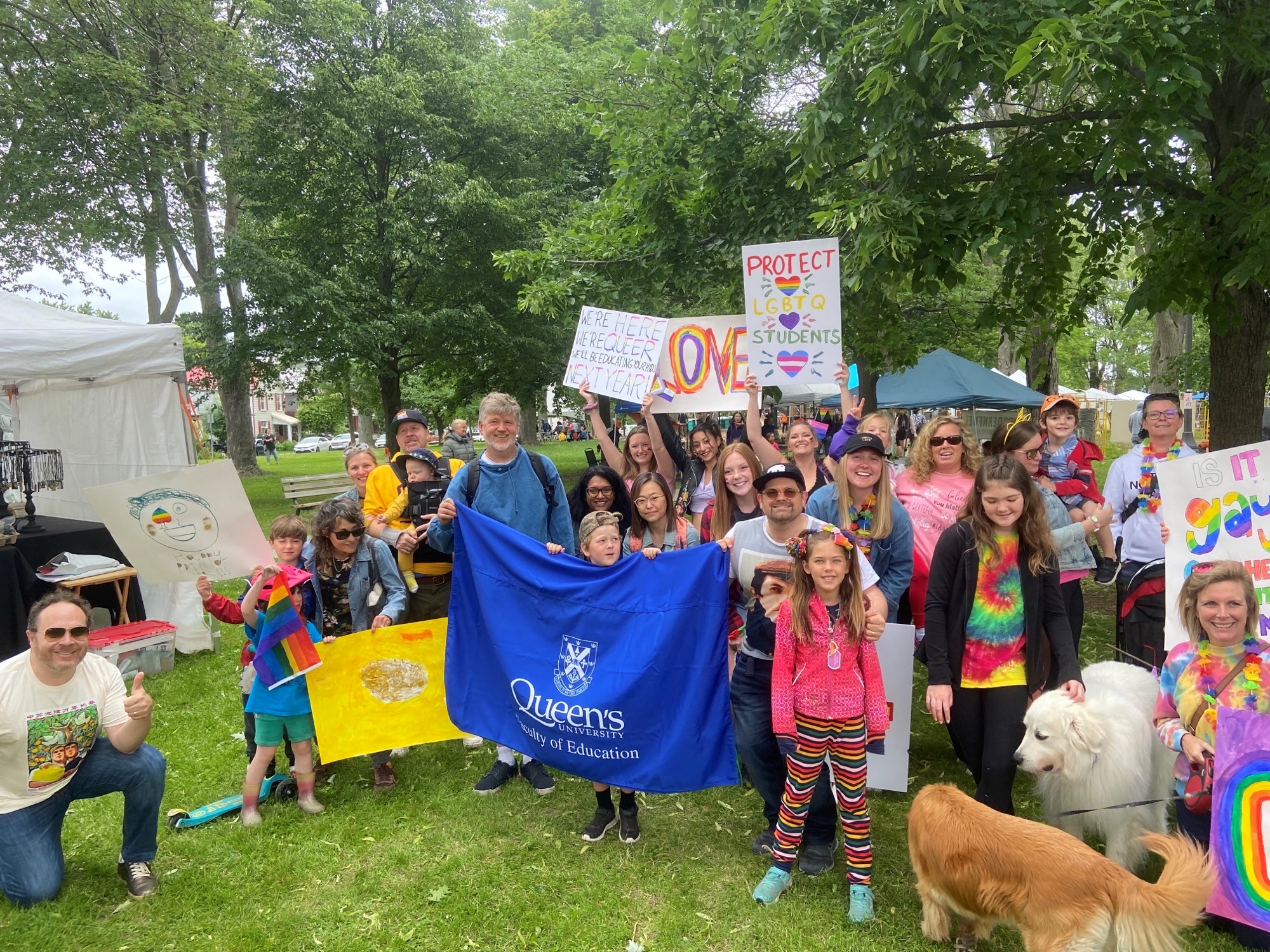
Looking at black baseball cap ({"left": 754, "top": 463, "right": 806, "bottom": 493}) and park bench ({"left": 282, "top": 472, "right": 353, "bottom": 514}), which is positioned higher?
black baseball cap ({"left": 754, "top": 463, "right": 806, "bottom": 493})

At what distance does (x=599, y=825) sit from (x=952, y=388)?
16444mm

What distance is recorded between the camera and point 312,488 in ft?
51.6

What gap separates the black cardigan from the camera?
3385mm

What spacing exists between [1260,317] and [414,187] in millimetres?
14223

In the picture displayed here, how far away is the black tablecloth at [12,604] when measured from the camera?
5.79 m

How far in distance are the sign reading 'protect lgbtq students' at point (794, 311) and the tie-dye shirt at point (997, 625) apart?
6.87 feet

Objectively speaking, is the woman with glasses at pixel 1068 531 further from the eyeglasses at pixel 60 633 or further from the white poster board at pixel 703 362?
the eyeglasses at pixel 60 633

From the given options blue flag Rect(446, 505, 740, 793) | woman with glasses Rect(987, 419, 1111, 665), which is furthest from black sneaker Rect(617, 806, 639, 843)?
woman with glasses Rect(987, 419, 1111, 665)

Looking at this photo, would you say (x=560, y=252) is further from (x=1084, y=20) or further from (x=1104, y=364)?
(x=1104, y=364)

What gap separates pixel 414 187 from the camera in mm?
15828

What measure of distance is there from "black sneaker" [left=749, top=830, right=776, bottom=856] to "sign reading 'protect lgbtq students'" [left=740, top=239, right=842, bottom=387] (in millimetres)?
2868

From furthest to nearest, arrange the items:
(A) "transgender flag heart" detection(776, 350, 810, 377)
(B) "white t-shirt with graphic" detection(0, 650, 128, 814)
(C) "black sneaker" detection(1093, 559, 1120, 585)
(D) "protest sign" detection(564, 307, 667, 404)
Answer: (C) "black sneaker" detection(1093, 559, 1120, 585)
(D) "protest sign" detection(564, 307, 667, 404)
(A) "transgender flag heart" detection(776, 350, 810, 377)
(B) "white t-shirt with graphic" detection(0, 650, 128, 814)

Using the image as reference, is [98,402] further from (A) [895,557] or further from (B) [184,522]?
(A) [895,557]

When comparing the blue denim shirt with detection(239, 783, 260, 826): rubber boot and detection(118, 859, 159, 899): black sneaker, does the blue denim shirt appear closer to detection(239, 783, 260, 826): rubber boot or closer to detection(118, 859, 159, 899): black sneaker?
detection(239, 783, 260, 826): rubber boot
